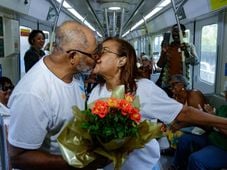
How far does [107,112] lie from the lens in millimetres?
1211

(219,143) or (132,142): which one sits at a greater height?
(132,142)

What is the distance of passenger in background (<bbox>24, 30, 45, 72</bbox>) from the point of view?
4.41 m

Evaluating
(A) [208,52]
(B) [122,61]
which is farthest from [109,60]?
(A) [208,52]

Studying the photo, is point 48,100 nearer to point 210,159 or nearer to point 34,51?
point 210,159

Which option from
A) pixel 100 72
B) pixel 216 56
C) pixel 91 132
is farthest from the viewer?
pixel 216 56

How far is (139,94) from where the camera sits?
158 centimetres

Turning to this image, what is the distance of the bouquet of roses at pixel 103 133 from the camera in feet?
3.93

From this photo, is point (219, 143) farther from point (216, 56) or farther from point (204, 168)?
point (216, 56)

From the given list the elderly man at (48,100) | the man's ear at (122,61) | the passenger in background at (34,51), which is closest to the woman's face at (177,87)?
the passenger in background at (34,51)

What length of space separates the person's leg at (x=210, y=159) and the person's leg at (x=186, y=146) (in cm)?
37

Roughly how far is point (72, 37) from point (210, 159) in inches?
81.7

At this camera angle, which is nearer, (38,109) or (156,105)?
(38,109)

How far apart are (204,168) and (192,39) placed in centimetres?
348

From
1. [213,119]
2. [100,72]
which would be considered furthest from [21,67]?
[213,119]
